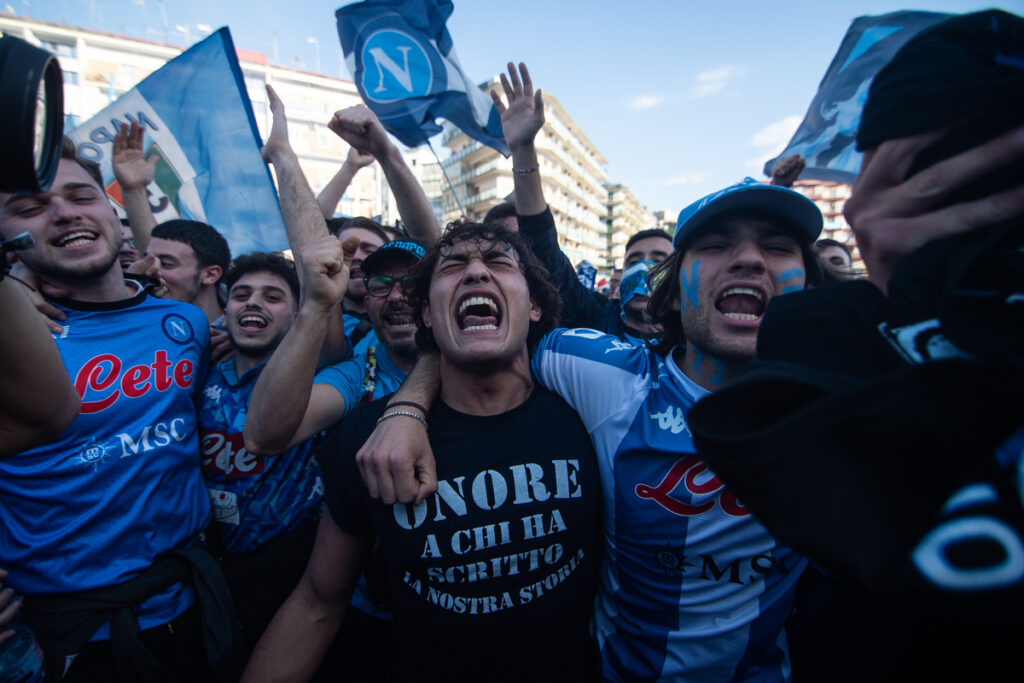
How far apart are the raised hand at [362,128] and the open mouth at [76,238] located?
148 cm

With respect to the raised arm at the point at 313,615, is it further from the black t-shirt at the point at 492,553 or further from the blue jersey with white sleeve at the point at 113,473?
the blue jersey with white sleeve at the point at 113,473

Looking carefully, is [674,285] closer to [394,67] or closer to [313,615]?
[313,615]

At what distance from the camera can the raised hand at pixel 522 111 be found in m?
2.85

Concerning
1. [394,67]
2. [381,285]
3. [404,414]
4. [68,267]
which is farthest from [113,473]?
[394,67]

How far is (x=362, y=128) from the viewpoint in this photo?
2.70 meters

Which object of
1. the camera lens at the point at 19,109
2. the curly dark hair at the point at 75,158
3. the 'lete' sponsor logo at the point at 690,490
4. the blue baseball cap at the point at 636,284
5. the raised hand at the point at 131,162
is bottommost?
the 'lete' sponsor logo at the point at 690,490

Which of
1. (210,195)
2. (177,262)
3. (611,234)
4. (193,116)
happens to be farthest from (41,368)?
(611,234)

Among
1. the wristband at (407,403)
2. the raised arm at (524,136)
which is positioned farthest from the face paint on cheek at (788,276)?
the wristband at (407,403)

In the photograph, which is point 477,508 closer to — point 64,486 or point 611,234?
point 64,486

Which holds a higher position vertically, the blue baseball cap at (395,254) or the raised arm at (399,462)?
the blue baseball cap at (395,254)

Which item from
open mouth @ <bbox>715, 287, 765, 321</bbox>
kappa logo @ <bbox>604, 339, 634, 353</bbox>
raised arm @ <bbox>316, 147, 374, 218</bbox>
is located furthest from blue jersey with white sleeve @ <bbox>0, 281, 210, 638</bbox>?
open mouth @ <bbox>715, 287, 765, 321</bbox>

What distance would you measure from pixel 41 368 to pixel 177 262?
2978 mm

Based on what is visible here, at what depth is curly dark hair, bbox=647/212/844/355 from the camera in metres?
2.11

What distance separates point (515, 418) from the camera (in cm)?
187
